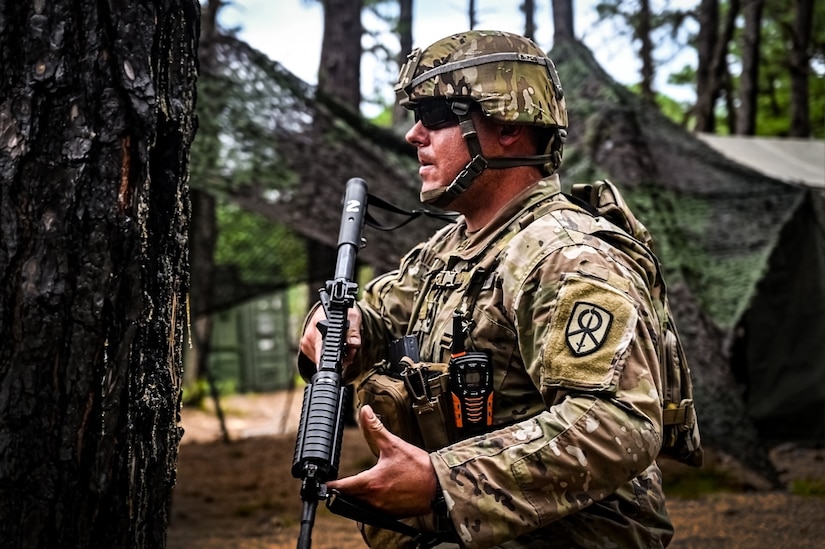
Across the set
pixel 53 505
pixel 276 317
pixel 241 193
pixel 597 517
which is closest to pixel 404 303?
pixel 597 517

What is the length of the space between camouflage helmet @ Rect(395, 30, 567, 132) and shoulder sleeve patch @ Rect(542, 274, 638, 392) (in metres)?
0.65

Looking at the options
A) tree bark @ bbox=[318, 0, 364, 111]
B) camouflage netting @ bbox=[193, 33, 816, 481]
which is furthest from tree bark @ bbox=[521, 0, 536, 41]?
camouflage netting @ bbox=[193, 33, 816, 481]

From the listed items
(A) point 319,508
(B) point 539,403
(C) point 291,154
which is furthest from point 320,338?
(A) point 319,508

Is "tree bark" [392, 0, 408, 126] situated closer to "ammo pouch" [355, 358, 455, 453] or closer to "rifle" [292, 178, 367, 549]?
"rifle" [292, 178, 367, 549]

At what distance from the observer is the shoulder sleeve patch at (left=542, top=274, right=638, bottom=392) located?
5.92 ft

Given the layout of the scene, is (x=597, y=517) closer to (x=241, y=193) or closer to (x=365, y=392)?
(x=365, y=392)

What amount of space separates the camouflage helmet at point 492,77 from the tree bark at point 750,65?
900cm

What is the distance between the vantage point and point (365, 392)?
2188 mm

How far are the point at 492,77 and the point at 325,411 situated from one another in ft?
3.48

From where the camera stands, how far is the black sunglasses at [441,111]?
2367 mm

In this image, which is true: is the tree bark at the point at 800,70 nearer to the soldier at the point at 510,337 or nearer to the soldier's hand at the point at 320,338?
the soldier at the point at 510,337

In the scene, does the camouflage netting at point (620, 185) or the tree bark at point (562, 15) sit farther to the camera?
the tree bark at point (562, 15)

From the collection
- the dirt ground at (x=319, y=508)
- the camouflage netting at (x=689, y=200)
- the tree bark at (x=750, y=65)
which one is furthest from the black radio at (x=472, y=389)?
the tree bark at (x=750, y=65)

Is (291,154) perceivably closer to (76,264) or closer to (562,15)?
(76,264)
